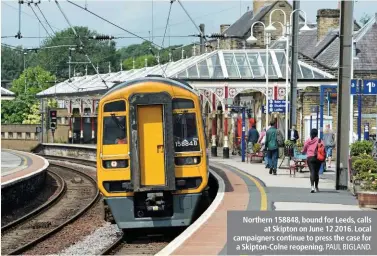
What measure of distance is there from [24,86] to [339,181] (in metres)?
93.0

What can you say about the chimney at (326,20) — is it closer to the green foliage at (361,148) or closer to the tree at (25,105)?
the green foliage at (361,148)

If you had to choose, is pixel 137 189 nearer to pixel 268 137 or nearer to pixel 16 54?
pixel 268 137

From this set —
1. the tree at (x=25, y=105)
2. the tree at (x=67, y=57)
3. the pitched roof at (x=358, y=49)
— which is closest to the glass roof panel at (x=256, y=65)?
the pitched roof at (x=358, y=49)

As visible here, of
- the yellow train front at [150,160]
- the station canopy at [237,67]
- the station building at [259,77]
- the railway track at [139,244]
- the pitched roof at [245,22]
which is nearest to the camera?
the railway track at [139,244]

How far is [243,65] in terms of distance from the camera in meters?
42.1

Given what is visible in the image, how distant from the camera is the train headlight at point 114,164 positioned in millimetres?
15481

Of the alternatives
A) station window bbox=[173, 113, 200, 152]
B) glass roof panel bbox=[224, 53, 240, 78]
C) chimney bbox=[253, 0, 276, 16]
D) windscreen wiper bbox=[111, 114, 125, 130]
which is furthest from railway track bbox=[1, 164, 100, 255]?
chimney bbox=[253, 0, 276, 16]

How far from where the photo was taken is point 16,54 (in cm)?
14688

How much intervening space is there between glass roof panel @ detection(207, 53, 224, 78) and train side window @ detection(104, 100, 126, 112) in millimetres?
24999

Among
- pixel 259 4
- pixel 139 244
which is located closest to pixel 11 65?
pixel 259 4

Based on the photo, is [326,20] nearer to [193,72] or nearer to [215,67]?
[215,67]

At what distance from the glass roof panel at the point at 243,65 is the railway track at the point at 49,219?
11268 millimetres

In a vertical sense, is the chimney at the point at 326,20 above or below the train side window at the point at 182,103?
above

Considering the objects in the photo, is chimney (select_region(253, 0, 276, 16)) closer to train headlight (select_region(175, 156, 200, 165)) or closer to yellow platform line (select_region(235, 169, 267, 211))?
yellow platform line (select_region(235, 169, 267, 211))
